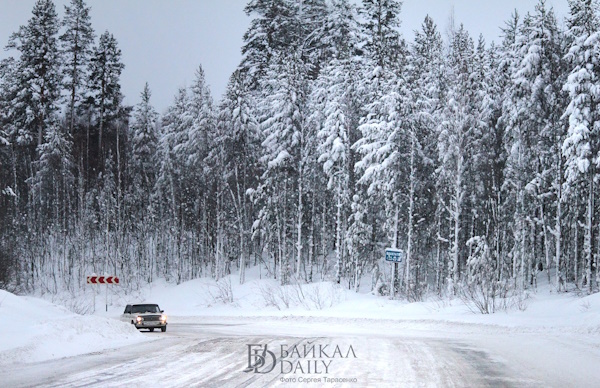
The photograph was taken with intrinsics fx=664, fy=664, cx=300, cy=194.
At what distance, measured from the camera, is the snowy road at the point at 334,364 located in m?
11.9

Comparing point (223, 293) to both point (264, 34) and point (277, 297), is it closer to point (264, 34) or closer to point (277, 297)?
point (277, 297)

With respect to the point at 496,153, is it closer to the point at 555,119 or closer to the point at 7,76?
the point at 555,119

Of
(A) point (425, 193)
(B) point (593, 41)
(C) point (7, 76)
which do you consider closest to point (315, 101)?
(A) point (425, 193)

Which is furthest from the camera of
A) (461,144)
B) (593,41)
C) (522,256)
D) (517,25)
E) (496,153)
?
(517,25)

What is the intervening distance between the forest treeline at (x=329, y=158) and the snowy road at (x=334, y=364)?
45.8 feet

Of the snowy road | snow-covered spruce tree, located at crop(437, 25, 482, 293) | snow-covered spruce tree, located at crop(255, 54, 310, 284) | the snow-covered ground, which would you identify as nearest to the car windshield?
the snow-covered ground

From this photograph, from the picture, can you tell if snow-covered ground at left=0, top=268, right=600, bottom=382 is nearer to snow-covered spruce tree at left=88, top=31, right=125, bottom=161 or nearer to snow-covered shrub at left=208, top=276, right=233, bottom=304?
snow-covered shrub at left=208, top=276, right=233, bottom=304

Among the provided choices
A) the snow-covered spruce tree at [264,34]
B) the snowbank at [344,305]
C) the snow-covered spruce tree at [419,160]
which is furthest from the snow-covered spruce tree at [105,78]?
the snow-covered spruce tree at [419,160]

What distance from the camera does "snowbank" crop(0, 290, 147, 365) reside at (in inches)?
627

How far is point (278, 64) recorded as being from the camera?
5216 cm

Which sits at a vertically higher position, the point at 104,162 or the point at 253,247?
the point at 104,162

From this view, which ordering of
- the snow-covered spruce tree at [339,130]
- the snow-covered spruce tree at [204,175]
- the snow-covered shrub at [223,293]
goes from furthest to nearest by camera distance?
the snow-covered spruce tree at [204,175]
the snow-covered shrub at [223,293]
the snow-covered spruce tree at [339,130]

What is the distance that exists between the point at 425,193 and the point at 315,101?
417 inches

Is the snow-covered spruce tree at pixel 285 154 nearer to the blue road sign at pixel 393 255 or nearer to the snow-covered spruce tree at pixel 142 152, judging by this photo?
the blue road sign at pixel 393 255
